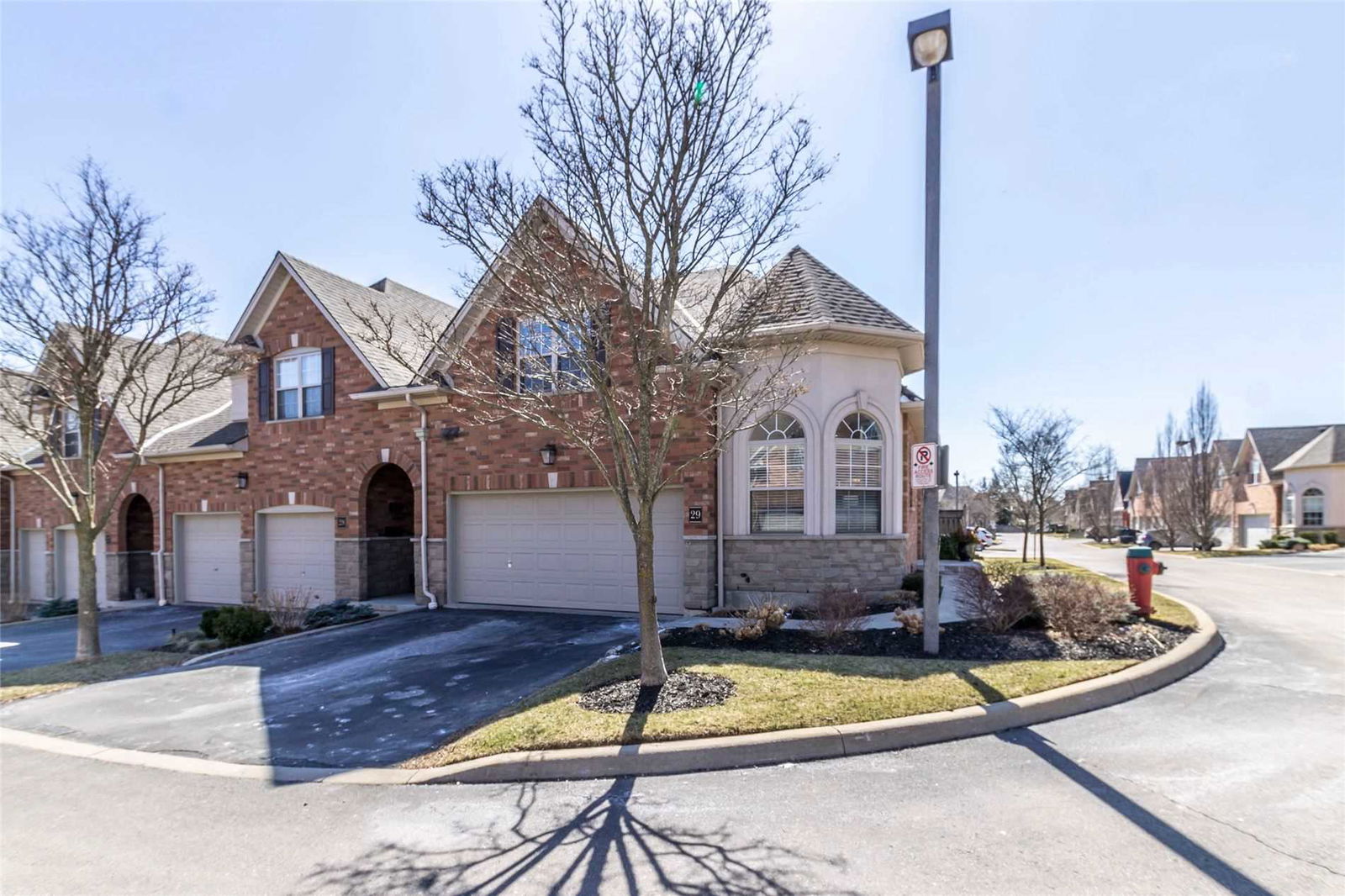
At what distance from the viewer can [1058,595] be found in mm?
8758

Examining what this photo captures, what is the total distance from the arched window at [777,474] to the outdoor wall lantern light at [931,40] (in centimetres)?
577

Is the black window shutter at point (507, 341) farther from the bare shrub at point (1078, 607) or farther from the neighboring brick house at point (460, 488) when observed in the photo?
the bare shrub at point (1078, 607)

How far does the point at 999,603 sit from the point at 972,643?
2.81 feet

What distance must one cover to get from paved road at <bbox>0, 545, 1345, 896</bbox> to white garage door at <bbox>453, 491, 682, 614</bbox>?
7568 millimetres

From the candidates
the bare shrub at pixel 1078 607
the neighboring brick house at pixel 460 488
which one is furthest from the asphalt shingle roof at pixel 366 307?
the bare shrub at pixel 1078 607

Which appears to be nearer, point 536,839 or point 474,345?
point 536,839

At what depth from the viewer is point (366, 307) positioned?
17516 millimetres

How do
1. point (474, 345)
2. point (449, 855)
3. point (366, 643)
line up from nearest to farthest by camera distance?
point (449, 855) < point (366, 643) < point (474, 345)

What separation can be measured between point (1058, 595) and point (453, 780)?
7615mm

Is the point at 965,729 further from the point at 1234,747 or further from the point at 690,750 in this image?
the point at 690,750

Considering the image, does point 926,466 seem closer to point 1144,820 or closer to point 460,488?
point 1144,820

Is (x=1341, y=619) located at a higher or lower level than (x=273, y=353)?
lower

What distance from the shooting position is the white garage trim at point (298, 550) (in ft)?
52.5

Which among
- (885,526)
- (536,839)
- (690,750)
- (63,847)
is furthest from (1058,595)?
(63,847)
